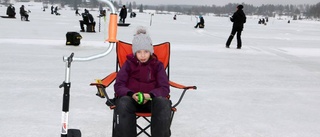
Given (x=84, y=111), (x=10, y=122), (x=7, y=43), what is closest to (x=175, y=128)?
(x=84, y=111)

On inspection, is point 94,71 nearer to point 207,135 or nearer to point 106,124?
point 106,124

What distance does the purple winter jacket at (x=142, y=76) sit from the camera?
329 cm

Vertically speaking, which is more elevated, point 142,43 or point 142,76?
point 142,43

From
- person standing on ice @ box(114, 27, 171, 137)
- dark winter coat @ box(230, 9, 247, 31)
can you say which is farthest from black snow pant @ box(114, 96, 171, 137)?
dark winter coat @ box(230, 9, 247, 31)

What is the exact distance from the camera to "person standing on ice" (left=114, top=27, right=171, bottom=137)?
2.90m

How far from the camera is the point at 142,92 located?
3197 millimetres

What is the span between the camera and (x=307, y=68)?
8586 millimetres

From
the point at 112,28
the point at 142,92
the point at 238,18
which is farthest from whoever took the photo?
the point at 238,18

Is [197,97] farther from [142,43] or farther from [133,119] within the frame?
[133,119]

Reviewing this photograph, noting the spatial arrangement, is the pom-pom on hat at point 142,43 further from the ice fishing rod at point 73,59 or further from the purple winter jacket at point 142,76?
the ice fishing rod at point 73,59

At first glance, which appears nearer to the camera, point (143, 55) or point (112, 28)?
point (112, 28)

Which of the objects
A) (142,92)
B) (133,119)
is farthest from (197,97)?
(133,119)

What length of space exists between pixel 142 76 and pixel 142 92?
0.64 ft

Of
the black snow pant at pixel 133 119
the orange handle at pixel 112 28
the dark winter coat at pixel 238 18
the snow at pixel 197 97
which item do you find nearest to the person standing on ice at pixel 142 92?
the black snow pant at pixel 133 119
